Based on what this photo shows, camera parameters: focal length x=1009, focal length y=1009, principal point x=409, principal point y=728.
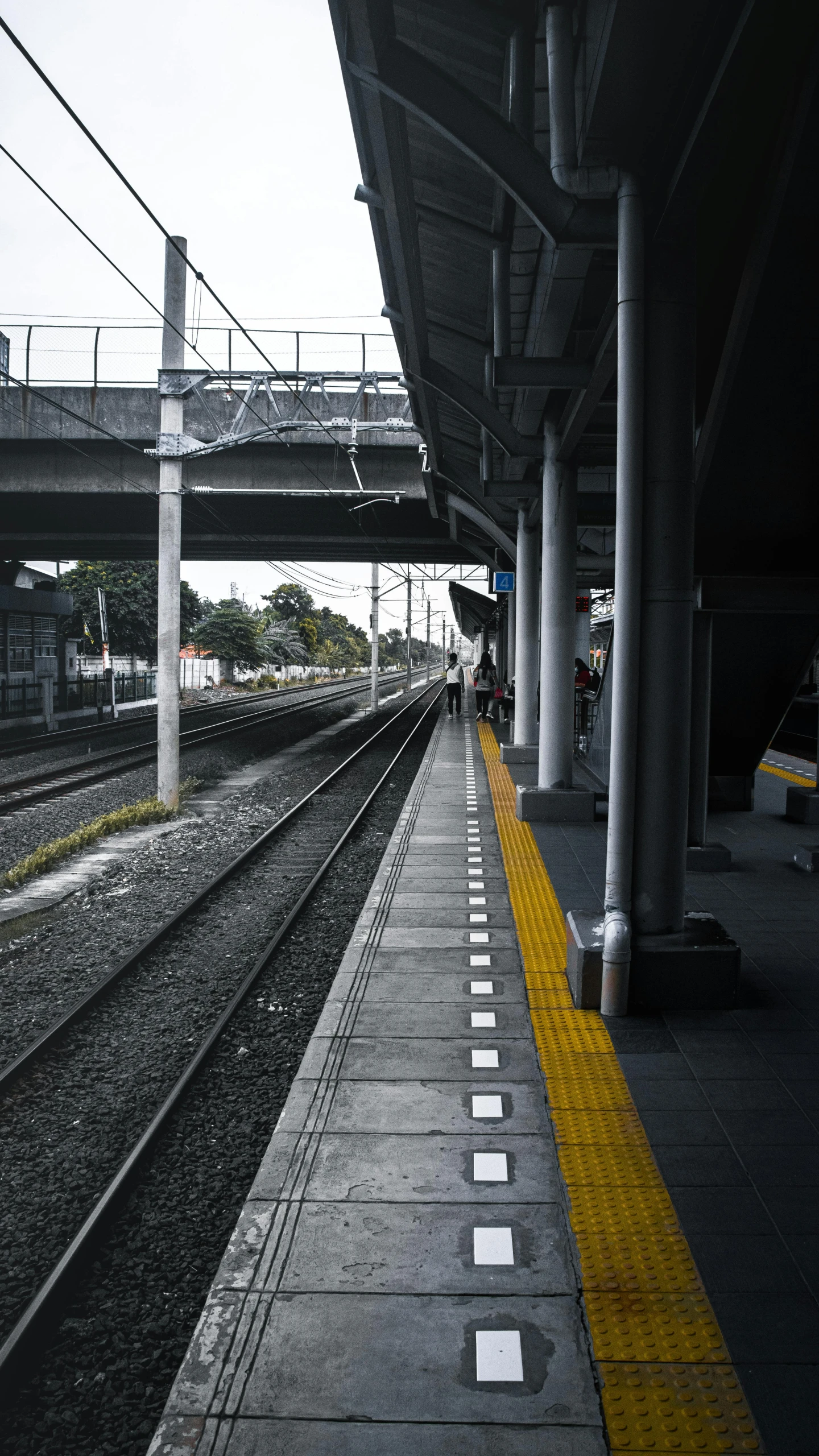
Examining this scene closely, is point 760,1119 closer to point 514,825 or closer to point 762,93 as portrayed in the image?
point 762,93

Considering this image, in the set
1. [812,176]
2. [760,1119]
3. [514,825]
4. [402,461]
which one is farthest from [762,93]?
[402,461]

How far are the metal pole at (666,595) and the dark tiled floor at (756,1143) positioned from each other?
70 centimetres

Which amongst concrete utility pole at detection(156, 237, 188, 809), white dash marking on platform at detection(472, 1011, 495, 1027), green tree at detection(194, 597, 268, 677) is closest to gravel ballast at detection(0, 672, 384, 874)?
concrete utility pole at detection(156, 237, 188, 809)

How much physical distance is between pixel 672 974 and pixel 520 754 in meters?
11.4

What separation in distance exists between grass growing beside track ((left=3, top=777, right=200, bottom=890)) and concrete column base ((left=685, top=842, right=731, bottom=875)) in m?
6.09

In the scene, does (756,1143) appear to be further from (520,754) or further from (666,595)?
(520,754)

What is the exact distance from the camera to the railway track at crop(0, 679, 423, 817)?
14344 millimetres

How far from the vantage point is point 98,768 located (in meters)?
17.8

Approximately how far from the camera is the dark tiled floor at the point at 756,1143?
271 centimetres

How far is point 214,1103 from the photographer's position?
4.71 m

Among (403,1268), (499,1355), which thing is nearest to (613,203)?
(403,1268)

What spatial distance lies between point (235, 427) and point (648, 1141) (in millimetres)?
14173

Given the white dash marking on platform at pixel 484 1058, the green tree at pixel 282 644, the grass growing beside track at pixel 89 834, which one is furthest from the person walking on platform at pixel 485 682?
the green tree at pixel 282 644

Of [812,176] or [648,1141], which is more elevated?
[812,176]
